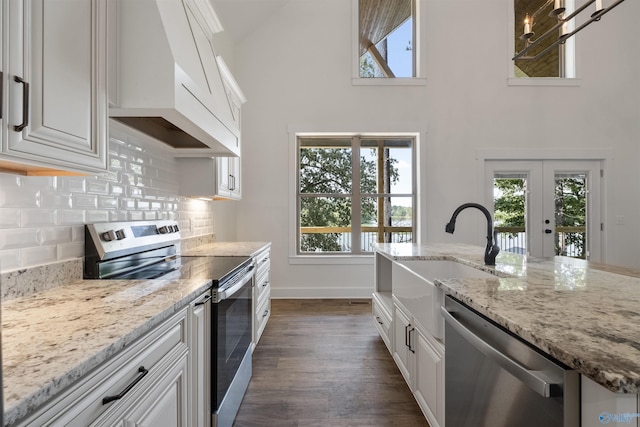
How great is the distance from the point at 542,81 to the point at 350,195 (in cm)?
310

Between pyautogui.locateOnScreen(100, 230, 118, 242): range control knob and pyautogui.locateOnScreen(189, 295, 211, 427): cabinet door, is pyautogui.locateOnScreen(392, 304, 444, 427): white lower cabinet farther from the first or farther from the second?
pyautogui.locateOnScreen(100, 230, 118, 242): range control knob

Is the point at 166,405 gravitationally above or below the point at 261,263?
below

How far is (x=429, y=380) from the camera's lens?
1.57 metres

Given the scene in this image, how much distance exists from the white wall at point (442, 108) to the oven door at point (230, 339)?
2.24 metres

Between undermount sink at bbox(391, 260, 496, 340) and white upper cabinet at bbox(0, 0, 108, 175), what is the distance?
1.56m

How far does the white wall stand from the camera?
4.24 metres

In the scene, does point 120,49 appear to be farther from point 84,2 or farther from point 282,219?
point 282,219

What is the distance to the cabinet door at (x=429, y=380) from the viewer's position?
142cm

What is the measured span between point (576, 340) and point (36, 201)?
1827 mm

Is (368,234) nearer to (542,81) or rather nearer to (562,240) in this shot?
(562,240)

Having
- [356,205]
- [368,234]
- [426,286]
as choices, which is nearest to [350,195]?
[356,205]

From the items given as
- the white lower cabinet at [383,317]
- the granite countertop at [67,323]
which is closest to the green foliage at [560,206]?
the white lower cabinet at [383,317]

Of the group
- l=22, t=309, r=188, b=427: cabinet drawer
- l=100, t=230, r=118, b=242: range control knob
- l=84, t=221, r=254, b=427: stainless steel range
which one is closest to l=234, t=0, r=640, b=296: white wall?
l=84, t=221, r=254, b=427: stainless steel range

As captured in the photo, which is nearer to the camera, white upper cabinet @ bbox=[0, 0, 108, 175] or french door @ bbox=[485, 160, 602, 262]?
white upper cabinet @ bbox=[0, 0, 108, 175]
